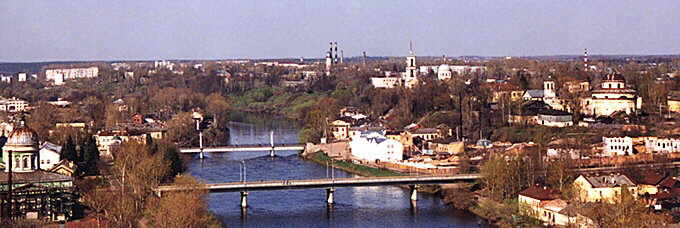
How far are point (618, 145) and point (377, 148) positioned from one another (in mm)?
4567

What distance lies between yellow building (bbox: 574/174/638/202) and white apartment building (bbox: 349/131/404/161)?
731 centimetres

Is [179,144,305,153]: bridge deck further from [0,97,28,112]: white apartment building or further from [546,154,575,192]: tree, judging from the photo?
[0,97,28,112]: white apartment building

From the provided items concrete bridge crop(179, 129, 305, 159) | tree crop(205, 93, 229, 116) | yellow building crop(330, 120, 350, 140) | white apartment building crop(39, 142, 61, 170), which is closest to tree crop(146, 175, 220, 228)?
white apartment building crop(39, 142, 61, 170)

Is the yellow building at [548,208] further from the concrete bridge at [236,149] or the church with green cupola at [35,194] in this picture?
the concrete bridge at [236,149]

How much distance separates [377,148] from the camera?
77.1 feet

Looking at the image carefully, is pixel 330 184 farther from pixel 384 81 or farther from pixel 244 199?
pixel 384 81

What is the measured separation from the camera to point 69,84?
5559 cm

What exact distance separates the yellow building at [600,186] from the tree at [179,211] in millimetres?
4661

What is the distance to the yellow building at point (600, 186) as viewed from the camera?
15.4 meters

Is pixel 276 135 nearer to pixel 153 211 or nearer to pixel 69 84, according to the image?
pixel 153 211

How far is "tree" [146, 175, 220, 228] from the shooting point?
12.9 meters

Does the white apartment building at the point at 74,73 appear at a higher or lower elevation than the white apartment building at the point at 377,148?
lower

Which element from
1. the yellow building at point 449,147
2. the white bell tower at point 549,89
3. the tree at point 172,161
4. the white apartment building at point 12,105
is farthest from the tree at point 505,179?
the white apartment building at point 12,105

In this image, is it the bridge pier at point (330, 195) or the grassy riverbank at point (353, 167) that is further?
the grassy riverbank at point (353, 167)
